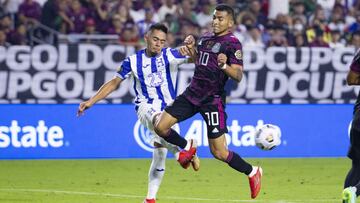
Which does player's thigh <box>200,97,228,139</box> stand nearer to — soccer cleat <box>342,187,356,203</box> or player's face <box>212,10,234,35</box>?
player's face <box>212,10,234,35</box>

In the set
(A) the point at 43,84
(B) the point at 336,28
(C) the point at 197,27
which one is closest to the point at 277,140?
(A) the point at 43,84

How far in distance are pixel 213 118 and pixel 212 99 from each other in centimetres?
22

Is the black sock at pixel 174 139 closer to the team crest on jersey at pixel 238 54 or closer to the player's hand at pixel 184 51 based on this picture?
the player's hand at pixel 184 51

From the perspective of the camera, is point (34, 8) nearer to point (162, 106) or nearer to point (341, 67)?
point (341, 67)

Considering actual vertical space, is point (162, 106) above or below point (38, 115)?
above

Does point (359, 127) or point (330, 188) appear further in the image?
point (330, 188)

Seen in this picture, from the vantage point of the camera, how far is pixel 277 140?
38.6 ft

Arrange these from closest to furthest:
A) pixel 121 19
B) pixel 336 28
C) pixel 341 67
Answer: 1. pixel 341 67
2. pixel 121 19
3. pixel 336 28

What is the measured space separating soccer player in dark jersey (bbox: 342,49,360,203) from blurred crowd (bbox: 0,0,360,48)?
401 inches

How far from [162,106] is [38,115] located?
20.0ft

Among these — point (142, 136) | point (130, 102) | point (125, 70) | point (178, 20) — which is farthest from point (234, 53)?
point (178, 20)

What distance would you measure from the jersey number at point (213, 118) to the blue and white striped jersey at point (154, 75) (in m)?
0.64

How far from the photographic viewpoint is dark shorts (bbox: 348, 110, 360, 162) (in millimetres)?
9586

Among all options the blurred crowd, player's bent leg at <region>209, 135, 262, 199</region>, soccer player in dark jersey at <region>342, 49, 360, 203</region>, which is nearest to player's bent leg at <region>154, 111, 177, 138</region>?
player's bent leg at <region>209, 135, 262, 199</region>
